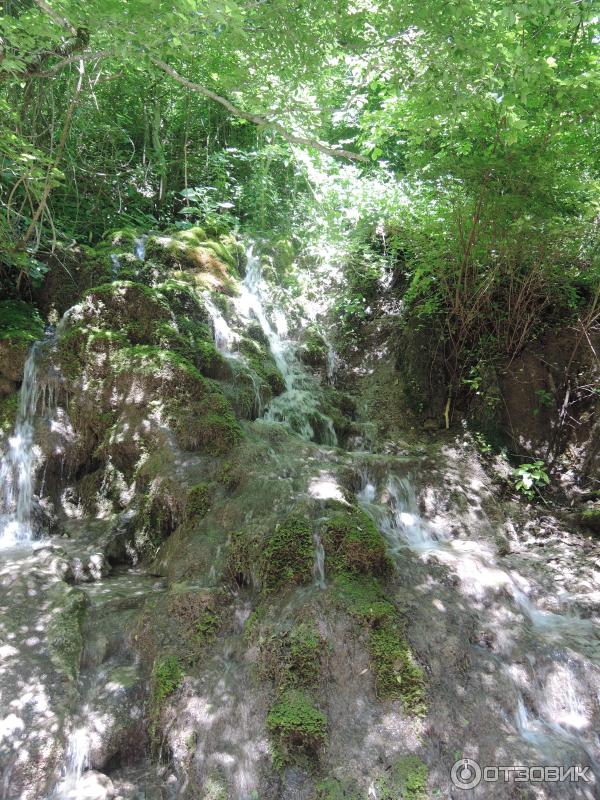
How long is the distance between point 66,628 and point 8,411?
345cm

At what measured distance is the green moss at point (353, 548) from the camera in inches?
178

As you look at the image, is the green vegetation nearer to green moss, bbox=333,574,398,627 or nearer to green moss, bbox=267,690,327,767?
green moss, bbox=333,574,398,627

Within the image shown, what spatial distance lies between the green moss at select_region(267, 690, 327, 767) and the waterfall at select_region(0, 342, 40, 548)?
3636 millimetres

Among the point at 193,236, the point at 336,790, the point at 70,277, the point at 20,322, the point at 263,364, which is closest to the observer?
the point at 336,790

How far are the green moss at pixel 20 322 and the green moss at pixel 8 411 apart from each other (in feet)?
2.57

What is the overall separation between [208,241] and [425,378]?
4.90 m

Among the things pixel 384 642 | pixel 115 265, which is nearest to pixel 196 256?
pixel 115 265

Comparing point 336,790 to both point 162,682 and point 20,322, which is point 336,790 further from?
point 20,322

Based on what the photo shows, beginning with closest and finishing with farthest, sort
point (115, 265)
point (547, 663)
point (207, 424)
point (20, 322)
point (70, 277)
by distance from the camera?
point (547, 663) → point (207, 424) → point (20, 322) → point (70, 277) → point (115, 265)

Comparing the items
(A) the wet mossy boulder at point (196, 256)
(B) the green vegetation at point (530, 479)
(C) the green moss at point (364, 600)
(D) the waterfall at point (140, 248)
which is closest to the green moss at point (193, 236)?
(A) the wet mossy boulder at point (196, 256)

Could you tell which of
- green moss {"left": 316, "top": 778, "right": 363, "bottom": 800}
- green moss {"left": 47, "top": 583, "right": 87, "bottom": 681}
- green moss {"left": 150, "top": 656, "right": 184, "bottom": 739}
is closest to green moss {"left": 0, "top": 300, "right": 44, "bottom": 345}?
green moss {"left": 47, "top": 583, "right": 87, "bottom": 681}

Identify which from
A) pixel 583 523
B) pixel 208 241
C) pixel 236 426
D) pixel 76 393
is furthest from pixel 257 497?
pixel 208 241

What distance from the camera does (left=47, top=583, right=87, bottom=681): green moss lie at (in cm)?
395

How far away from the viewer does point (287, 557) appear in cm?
454
